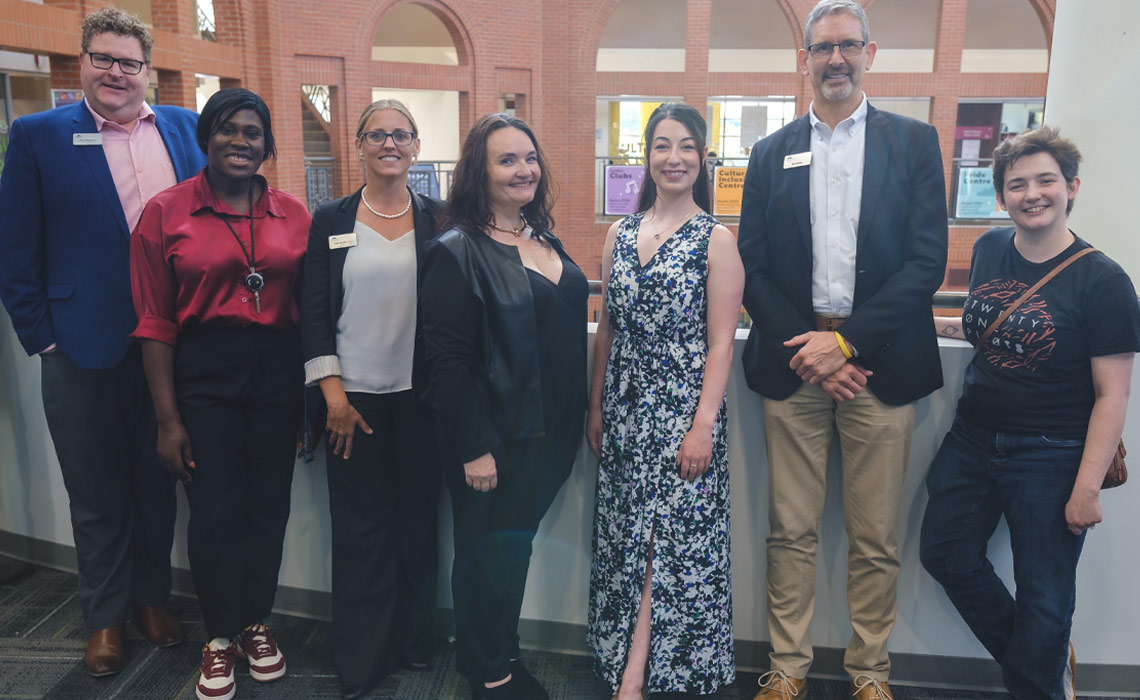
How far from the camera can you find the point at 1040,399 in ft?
6.40

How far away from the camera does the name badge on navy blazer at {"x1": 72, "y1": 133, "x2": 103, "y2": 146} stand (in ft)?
7.68

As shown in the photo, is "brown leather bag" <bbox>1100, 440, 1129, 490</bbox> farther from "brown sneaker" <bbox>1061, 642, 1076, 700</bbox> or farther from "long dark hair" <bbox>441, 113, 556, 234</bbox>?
"long dark hair" <bbox>441, 113, 556, 234</bbox>

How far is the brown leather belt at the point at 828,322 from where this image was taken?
208 centimetres

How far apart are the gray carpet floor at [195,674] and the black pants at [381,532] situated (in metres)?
0.13

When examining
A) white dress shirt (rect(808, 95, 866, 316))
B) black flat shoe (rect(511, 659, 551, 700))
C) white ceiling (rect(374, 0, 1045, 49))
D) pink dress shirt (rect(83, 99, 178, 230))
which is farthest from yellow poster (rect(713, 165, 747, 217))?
black flat shoe (rect(511, 659, 551, 700))

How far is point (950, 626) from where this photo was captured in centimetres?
240

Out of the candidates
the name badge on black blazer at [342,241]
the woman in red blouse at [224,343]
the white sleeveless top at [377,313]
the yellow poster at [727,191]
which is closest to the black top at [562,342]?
the white sleeveless top at [377,313]

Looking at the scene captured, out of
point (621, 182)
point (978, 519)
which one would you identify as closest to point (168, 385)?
point (978, 519)

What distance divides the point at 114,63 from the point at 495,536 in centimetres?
174

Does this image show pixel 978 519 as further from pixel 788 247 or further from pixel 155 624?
pixel 155 624

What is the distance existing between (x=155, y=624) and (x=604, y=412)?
5.42ft

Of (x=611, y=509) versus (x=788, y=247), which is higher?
(x=788, y=247)

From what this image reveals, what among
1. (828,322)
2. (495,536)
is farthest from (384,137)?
(828,322)

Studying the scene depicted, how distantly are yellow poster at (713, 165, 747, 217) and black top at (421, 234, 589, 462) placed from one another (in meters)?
12.9
